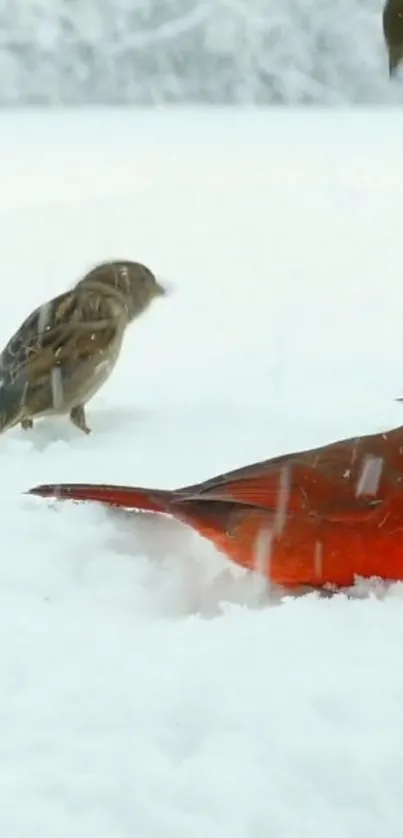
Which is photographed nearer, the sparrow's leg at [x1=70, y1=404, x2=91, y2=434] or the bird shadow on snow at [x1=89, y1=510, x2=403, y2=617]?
the bird shadow on snow at [x1=89, y1=510, x2=403, y2=617]

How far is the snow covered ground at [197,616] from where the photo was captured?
6.06 feet

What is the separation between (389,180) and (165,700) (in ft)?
35.7

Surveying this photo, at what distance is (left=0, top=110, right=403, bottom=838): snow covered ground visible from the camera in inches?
72.7

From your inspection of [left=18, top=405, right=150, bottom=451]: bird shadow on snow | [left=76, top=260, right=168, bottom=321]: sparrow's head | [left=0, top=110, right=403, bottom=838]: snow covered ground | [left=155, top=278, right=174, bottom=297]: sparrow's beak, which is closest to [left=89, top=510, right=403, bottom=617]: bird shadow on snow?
[left=0, top=110, right=403, bottom=838]: snow covered ground

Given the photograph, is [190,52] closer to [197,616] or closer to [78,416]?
[78,416]

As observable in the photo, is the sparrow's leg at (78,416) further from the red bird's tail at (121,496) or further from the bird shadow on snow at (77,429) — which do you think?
the red bird's tail at (121,496)

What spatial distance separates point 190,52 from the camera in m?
20.8

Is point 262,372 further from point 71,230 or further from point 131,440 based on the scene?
point 71,230

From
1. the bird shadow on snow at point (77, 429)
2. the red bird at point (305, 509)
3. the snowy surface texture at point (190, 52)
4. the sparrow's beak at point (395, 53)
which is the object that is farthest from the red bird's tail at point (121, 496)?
the snowy surface texture at point (190, 52)

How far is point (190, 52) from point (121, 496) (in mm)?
18627

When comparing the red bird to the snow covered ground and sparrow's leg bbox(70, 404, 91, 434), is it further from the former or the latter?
sparrow's leg bbox(70, 404, 91, 434)

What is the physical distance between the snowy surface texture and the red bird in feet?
55.0

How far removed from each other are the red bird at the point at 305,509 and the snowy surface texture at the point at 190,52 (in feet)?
55.0

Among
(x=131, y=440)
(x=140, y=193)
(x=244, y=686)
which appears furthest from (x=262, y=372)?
(x=140, y=193)
